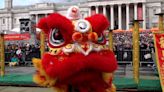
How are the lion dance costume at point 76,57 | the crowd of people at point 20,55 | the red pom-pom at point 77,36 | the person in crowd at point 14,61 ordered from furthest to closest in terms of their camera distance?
the person in crowd at point 14,61
the crowd of people at point 20,55
the red pom-pom at point 77,36
the lion dance costume at point 76,57

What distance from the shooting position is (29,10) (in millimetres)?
104812

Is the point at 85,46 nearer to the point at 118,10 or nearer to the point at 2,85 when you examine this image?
the point at 2,85

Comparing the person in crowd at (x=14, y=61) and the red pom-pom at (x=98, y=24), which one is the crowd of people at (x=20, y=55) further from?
the red pom-pom at (x=98, y=24)

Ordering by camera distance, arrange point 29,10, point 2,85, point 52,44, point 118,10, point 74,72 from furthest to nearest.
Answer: point 29,10 < point 118,10 < point 2,85 < point 52,44 < point 74,72

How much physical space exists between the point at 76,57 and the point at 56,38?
45 centimetres

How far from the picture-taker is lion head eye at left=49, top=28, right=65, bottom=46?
15.7 feet

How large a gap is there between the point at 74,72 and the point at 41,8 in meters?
98.0

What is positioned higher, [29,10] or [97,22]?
[29,10]

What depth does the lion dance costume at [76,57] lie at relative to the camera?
454 cm

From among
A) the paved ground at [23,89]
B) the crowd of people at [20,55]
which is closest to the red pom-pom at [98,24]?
the paved ground at [23,89]

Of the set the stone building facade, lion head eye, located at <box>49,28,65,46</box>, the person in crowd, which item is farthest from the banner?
the stone building facade

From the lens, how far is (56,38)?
15.8 ft

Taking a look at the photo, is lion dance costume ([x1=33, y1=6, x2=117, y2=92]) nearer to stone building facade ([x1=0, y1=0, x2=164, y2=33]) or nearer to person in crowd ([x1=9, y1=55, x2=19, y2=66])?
person in crowd ([x1=9, y1=55, x2=19, y2=66])

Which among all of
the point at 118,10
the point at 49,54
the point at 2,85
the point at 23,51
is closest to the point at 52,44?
the point at 49,54
